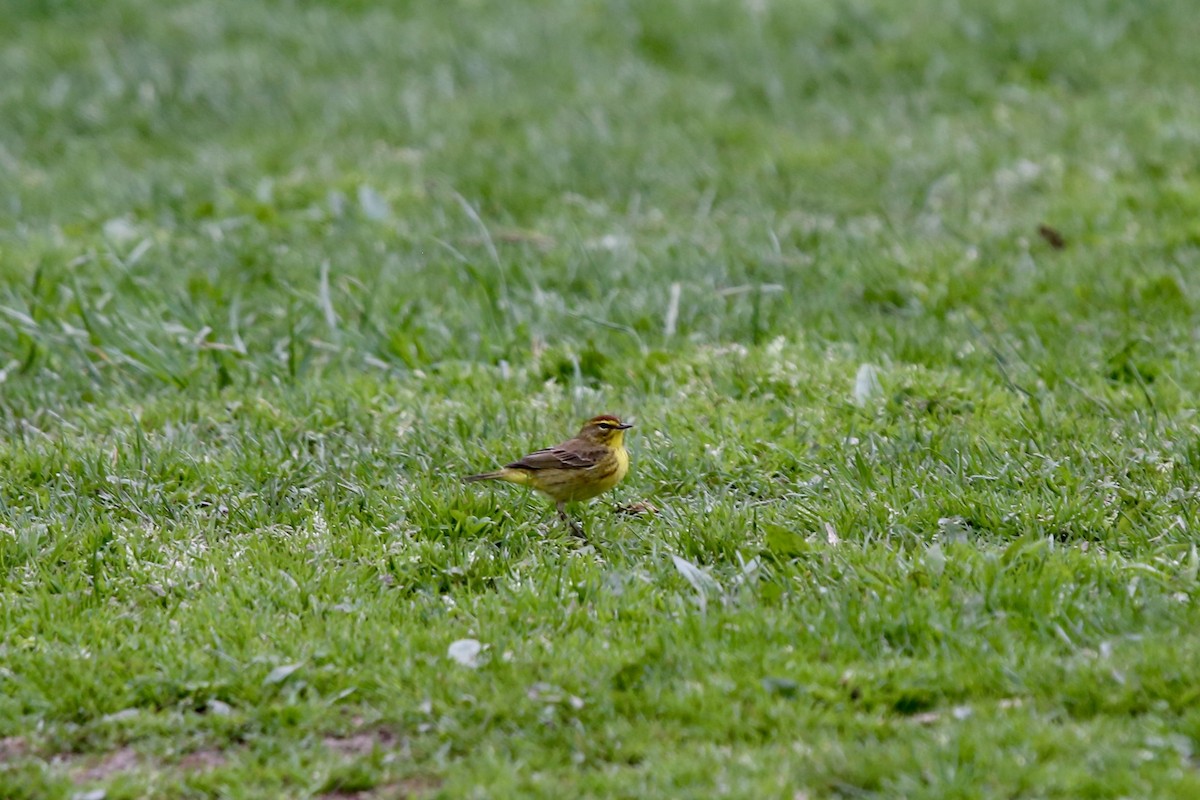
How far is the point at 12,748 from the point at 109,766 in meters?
0.34

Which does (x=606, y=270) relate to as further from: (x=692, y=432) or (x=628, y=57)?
(x=628, y=57)

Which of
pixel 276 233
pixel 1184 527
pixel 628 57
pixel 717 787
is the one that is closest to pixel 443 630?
pixel 717 787

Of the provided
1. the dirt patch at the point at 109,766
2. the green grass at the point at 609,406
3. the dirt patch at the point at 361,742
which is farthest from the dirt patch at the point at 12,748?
the dirt patch at the point at 361,742

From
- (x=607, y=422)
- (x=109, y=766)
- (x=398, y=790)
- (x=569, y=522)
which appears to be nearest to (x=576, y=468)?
(x=569, y=522)

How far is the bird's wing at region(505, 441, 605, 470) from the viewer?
541 cm

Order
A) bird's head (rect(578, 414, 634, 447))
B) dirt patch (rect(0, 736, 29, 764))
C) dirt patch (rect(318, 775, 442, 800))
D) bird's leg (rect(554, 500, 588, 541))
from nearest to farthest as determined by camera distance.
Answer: dirt patch (rect(318, 775, 442, 800))
dirt patch (rect(0, 736, 29, 764))
bird's leg (rect(554, 500, 588, 541))
bird's head (rect(578, 414, 634, 447))

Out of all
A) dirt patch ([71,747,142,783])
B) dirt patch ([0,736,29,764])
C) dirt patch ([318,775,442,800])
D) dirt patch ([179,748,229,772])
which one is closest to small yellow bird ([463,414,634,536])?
dirt patch ([318,775,442,800])

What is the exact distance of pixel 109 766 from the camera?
4098mm

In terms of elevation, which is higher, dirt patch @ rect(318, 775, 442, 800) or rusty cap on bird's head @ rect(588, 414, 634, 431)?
rusty cap on bird's head @ rect(588, 414, 634, 431)

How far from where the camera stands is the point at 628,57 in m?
12.2

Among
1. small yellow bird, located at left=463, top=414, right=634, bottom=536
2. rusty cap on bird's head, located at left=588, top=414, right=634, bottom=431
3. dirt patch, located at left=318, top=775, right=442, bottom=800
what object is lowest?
dirt patch, located at left=318, top=775, right=442, bottom=800

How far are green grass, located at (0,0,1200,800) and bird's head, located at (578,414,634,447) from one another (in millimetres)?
255

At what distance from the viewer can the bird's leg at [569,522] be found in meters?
5.41

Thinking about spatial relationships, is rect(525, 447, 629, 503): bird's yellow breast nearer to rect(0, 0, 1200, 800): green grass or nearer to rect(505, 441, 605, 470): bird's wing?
rect(505, 441, 605, 470): bird's wing
